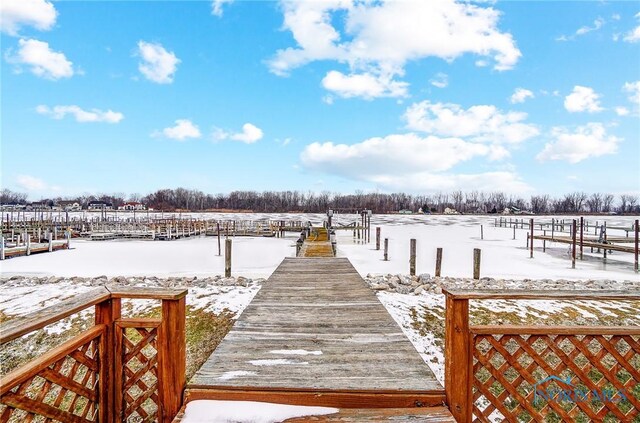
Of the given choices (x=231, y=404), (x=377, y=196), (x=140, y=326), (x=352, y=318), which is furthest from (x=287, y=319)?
(x=377, y=196)

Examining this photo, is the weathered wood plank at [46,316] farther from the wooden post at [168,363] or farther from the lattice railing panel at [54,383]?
the wooden post at [168,363]

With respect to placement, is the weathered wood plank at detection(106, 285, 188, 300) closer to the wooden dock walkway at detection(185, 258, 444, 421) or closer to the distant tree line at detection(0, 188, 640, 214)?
the wooden dock walkway at detection(185, 258, 444, 421)

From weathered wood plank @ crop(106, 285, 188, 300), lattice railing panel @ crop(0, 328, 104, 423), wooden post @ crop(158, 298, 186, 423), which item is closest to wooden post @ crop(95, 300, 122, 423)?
lattice railing panel @ crop(0, 328, 104, 423)

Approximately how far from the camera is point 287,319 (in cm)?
450

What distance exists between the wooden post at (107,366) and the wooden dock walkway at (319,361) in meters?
0.56

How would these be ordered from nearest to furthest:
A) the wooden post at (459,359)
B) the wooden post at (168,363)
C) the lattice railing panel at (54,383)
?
1. the lattice railing panel at (54,383)
2. the wooden post at (459,359)
3. the wooden post at (168,363)

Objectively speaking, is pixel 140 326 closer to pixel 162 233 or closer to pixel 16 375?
pixel 16 375

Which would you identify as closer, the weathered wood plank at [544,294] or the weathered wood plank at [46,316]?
the weathered wood plank at [46,316]

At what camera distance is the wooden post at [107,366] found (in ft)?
8.37

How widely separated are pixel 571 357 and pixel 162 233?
96.5 ft

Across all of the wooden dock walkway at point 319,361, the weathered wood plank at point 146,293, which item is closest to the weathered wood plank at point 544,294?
the wooden dock walkway at point 319,361

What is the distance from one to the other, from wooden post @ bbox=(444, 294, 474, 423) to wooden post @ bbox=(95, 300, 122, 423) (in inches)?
105

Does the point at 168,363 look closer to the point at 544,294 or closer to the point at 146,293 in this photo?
the point at 146,293

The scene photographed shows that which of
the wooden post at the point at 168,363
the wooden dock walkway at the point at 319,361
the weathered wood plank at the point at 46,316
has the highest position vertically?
the weathered wood plank at the point at 46,316
